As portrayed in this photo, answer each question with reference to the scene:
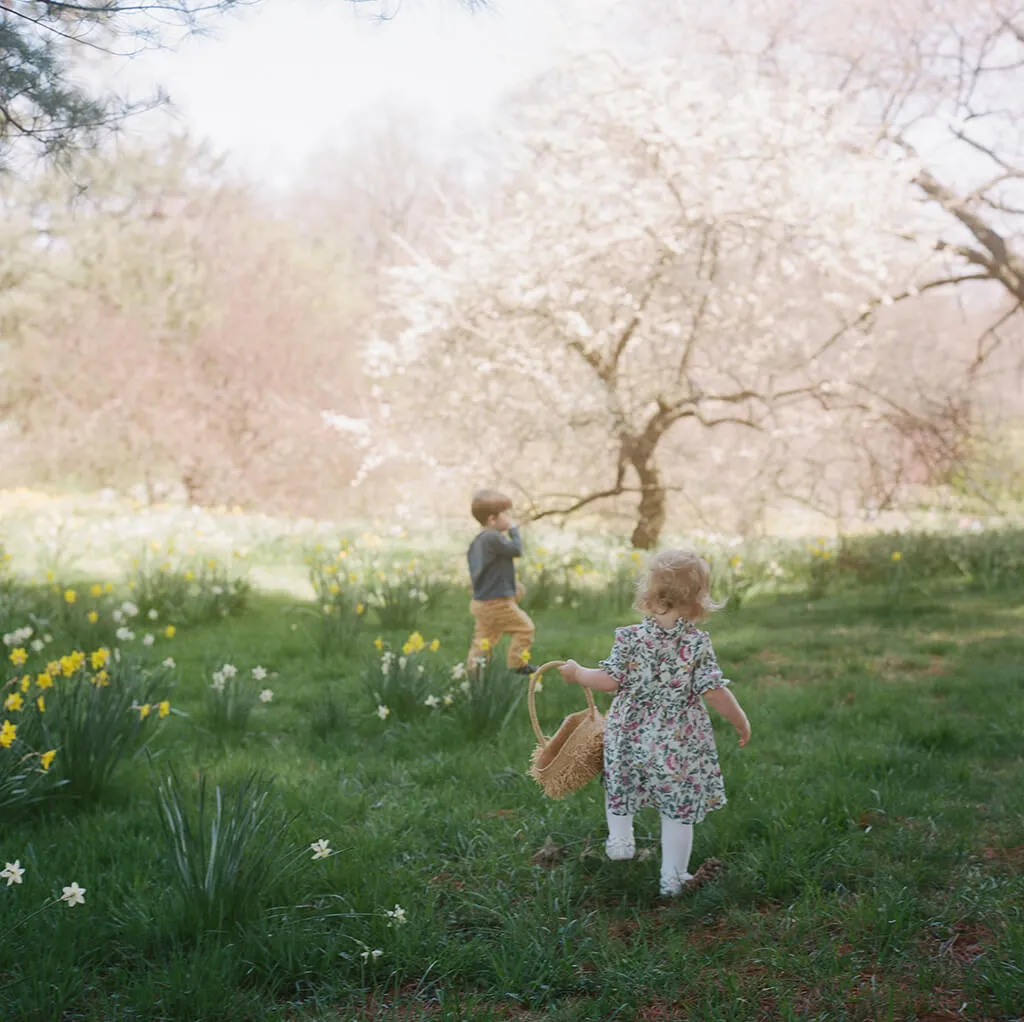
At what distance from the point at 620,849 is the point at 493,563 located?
2702 mm

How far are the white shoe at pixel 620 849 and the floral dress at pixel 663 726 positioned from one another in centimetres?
13

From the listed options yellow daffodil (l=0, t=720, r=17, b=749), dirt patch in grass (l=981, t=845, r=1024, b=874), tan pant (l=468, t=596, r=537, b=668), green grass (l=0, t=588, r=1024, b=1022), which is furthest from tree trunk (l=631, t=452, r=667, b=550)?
yellow daffodil (l=0, t=720, r=17, b=749)

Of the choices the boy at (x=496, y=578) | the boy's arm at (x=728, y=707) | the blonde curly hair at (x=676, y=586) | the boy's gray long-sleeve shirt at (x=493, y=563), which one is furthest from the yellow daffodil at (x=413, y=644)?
the boy's arm at (x=728, y=707)

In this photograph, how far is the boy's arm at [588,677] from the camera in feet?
10.3

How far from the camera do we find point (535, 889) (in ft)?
10.4

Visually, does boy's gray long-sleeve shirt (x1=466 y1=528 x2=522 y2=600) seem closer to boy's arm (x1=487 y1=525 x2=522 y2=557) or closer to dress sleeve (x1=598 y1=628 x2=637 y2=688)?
boy's arm (x1=487 y1=525 x2=522 y2=557)

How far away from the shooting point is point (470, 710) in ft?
15.3

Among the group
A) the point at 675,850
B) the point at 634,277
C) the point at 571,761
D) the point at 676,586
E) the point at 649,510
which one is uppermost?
the point at 634,277

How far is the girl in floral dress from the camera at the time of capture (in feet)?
10.3

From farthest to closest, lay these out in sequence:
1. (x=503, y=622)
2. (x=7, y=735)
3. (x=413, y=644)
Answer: (x=503, y=622) < (x=413, y=644) < (x=7, y=735)

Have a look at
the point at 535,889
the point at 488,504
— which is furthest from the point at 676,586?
the point at 488,504

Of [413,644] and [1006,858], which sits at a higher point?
[413,644]

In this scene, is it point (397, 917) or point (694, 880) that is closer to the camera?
point (397, 917)

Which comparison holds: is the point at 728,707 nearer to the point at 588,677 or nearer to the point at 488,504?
the point at 588,677
